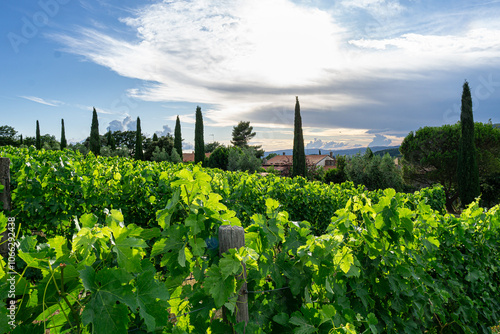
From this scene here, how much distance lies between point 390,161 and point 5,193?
2708cm

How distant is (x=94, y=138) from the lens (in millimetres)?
37156

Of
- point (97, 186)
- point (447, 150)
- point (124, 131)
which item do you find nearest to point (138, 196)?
point (97, 186)

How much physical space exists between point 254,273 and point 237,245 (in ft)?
0.70

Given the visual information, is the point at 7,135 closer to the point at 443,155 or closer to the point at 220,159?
the point at 220,159

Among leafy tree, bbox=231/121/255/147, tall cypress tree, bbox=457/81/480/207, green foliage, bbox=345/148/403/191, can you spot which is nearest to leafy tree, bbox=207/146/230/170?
green foliage, bbox=345/148/403/191

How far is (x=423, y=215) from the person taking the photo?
2818 mm

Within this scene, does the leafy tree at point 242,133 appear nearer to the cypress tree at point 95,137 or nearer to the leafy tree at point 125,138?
the leafy tree at point 125,138

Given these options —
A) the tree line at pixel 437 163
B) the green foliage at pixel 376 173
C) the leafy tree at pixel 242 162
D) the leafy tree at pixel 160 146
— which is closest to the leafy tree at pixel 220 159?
the tree line at pixel 437 163

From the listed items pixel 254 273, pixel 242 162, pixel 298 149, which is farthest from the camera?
pixel 242 162

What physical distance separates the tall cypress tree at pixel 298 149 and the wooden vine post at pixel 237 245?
2499cm

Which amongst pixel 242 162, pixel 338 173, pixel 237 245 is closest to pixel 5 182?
pixel 237 245

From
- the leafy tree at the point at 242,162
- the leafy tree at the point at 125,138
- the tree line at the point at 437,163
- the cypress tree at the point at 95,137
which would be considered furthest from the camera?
the leafy tree at the point at 125,138

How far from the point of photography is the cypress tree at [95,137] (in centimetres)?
3659

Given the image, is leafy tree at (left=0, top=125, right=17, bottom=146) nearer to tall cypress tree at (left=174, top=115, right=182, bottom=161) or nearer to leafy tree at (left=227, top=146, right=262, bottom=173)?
tall cypress tree at (left=174, top=115, right=182, bottom=161)
